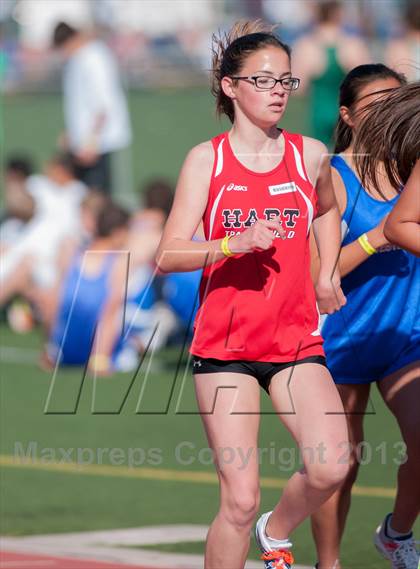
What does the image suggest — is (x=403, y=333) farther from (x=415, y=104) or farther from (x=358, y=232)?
(x=415, y=104)

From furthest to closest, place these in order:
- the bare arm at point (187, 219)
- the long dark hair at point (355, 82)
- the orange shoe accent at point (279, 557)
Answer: the long dark hair at point (355, 82) → the orange shoe accent at point (279, 557) → the bare arm at point (187, 219)

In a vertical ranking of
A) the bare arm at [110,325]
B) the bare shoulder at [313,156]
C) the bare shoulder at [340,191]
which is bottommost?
the bare arm at [110,325]

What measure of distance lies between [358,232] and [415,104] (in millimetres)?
771

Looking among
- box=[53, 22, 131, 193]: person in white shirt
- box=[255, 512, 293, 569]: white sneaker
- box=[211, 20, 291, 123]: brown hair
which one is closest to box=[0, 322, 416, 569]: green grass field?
box=[255, 512, 293, 569]: white sneaker

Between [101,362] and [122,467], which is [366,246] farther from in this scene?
[101,362]

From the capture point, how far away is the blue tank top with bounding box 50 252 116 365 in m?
12.6

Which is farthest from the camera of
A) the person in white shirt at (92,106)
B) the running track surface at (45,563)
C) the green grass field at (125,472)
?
the person in white shirt at (92,106)

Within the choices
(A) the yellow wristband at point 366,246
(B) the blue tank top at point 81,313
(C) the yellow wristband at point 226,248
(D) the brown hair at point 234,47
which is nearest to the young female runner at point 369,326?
(A) the yellow wristband at point 366,246

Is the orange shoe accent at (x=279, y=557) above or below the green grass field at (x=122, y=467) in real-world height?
above

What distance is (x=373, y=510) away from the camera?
771cm

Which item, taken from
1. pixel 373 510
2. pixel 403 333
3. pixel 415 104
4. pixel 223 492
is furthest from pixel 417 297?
pixel 373 510

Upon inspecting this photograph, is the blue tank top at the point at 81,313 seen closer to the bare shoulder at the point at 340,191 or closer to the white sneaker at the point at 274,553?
the bare shoulder at the point at 340,191

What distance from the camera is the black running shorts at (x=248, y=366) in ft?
17.5

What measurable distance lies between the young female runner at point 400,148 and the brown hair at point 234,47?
1.51 feet
